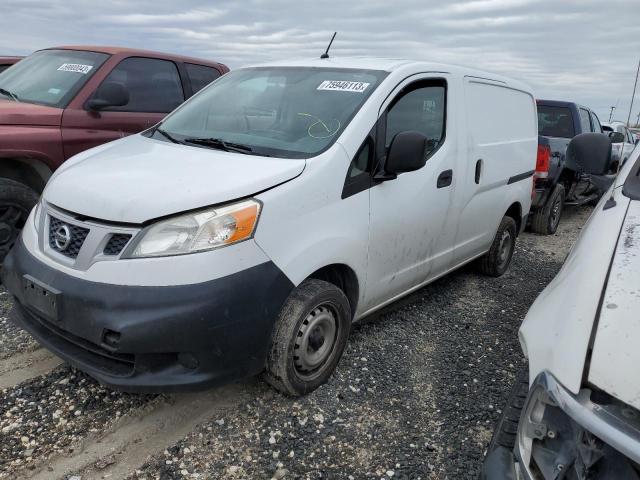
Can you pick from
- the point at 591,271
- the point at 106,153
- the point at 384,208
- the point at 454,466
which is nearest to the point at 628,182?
the point at 591,271

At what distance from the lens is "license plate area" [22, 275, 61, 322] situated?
2432mm

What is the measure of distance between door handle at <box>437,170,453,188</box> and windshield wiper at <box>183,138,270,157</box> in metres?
Result: 1.35

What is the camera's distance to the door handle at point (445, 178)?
143 inches

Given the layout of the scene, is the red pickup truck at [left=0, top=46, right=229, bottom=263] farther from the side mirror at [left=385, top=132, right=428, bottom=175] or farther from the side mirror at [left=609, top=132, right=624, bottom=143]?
the side mirror at [left=609, top=132, right=624, bottom=143]

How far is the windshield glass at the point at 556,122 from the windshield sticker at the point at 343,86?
214 inches

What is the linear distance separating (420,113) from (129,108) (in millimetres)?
2852

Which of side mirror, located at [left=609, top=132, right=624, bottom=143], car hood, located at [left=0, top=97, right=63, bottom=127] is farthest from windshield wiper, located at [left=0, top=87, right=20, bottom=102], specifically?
side mirror, located at [left=609, top=132, right=624, bottom=143]

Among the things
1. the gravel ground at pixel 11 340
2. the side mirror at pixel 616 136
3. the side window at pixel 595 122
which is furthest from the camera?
the side mirror at pixel 616 136

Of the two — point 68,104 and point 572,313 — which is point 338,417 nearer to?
point 572,313

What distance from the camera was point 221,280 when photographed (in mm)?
2334

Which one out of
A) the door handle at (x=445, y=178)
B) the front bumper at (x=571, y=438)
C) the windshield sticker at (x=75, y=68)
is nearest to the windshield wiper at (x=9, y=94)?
the windshield sticker at (x=75, y=68)

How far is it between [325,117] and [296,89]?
1.39 feet

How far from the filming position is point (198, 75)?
572cm

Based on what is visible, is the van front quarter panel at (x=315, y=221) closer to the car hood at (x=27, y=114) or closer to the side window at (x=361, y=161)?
the side window at (x=361, y=161)
